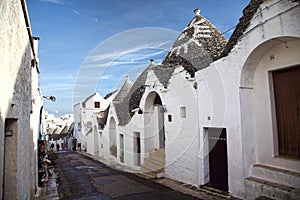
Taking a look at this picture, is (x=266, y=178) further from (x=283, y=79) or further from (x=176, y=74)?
(x=176, y=74)

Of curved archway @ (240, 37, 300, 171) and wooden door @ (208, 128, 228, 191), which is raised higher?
curved archway @ (240, 37, 300, 171)

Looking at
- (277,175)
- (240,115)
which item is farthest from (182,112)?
(277,175)

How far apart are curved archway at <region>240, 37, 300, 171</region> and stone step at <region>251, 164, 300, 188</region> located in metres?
0.25

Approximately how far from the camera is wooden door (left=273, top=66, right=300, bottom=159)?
6176mm

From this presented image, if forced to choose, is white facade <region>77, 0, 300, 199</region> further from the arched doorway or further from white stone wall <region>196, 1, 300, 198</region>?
the arched doorway

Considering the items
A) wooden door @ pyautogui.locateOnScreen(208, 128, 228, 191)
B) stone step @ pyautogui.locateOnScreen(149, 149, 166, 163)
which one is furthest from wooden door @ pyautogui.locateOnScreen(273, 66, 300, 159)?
stone step @ pyautogui.locateOnScreen(149, 149, 166, 163)

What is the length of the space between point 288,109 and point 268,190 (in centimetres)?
229

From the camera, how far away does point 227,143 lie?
7.30 m

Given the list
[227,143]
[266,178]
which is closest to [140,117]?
[227,143]

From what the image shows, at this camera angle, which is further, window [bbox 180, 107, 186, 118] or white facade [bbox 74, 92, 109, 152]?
white facade [bbox 74, 92, 109, 152]

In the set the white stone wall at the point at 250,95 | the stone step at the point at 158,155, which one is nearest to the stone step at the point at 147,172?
the stone step at the point at 158,155

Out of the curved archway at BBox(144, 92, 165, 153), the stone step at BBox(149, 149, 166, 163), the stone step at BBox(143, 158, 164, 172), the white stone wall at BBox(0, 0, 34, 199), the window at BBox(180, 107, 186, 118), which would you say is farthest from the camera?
the curved archway at BBox(144, 92, 165, 153)

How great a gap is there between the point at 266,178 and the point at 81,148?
26854 mm

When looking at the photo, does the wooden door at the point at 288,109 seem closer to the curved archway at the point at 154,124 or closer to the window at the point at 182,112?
the window at the point at 182,112
